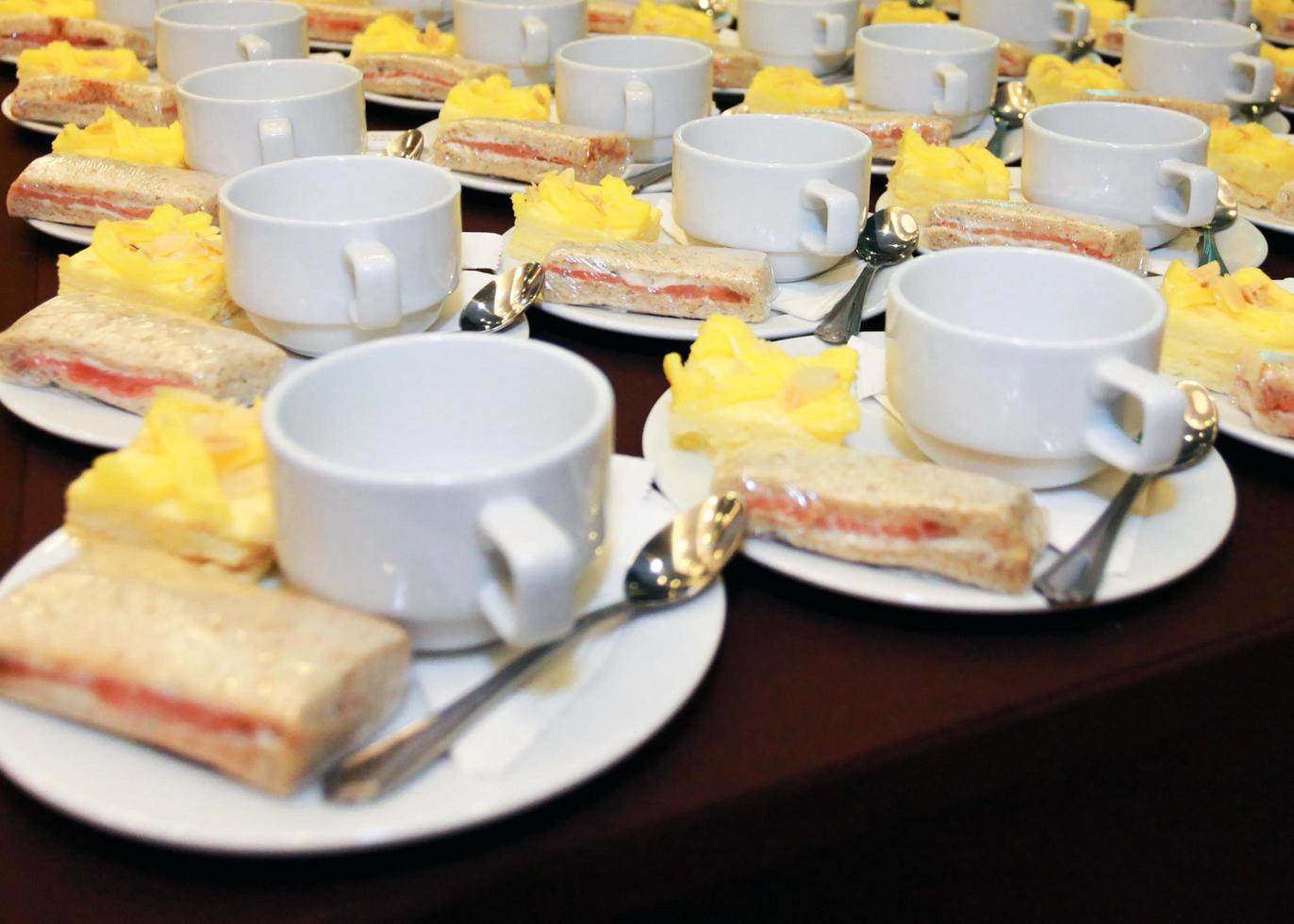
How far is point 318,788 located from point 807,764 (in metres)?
0.32

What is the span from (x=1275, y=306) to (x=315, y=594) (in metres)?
1.04

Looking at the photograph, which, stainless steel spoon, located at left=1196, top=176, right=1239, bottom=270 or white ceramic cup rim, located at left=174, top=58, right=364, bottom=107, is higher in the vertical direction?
white ceramic cup rim, located at left=174, top=58, right=364, bottom=107

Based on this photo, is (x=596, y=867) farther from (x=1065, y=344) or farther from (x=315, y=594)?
(x=1065, y=344)

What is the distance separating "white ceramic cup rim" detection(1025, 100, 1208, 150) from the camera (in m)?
1.63

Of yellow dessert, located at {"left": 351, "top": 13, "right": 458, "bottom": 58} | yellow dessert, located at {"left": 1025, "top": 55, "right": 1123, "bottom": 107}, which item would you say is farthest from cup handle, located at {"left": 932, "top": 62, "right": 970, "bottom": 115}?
yellow dessert, located at {"left": 351, "top": 13, "right": 458, "bottom": 58}

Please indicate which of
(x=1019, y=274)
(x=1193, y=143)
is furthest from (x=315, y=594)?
(x=1193, y=143)

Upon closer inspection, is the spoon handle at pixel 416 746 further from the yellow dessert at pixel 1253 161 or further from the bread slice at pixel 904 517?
the yellow dessert at pixel 1253 161

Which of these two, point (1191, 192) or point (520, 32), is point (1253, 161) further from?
point (520, 32)

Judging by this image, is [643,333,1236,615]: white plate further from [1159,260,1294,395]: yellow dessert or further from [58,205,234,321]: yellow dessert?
[58,205,234,321]: yellow dessert

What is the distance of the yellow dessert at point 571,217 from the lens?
1.54m

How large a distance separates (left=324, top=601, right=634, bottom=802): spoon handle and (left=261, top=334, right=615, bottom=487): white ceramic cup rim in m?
0.14

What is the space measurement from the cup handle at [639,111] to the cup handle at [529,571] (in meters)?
1.19

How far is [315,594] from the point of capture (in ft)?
2.80

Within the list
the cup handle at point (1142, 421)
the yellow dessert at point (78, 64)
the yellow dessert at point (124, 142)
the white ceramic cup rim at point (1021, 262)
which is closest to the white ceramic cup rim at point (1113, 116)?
the white ceramic cup rim at point (1021, 262)
